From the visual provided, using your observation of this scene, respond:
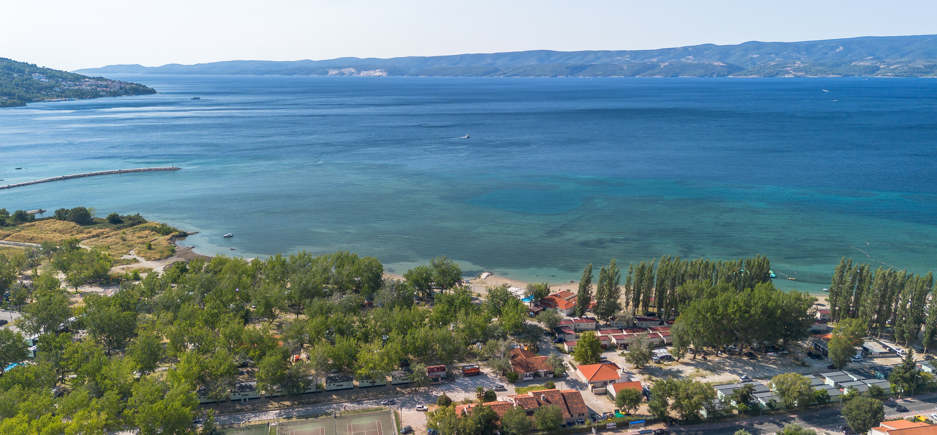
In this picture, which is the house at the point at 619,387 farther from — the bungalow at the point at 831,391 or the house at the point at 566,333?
the bungalow at the point at 831,391

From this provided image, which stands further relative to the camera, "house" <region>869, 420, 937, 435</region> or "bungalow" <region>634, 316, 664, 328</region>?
"bungalow" <region>634, 316, 664, 328</region>

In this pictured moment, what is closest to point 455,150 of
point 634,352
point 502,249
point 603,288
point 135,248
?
point 502,249

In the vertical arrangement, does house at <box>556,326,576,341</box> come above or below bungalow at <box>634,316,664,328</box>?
below

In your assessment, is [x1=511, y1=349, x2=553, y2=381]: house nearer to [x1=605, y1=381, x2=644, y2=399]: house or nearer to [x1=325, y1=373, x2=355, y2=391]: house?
[x1=605, y1=381, x2=644, y2=399]: house

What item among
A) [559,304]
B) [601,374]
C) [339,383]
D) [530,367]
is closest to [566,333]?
[559,304]

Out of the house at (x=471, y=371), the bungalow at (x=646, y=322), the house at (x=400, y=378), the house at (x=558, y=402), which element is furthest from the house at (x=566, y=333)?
the house at (x=400, y=378)

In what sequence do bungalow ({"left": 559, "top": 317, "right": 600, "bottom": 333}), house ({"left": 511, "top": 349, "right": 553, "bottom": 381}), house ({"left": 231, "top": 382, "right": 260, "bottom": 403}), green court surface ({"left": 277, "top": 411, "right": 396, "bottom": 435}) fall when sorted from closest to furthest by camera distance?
green court surface ({"left": 277, "top": 411, "right": 396, "bottom": 435}) → house ({"left": 231, "top": 382, "right": 260, "bottom": 403}) → house ({"left": 511, "top": 349, "right": 553, "bottom": 381}) → bungalow ({"left": 559, "top": 317, "right": 600, "bottom": 333})

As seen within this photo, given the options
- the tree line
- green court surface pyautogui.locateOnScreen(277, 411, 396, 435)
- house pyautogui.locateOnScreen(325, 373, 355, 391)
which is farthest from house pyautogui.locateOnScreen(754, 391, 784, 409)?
house pyautogui.locateOnScreen(325, 373, 355, 391)
